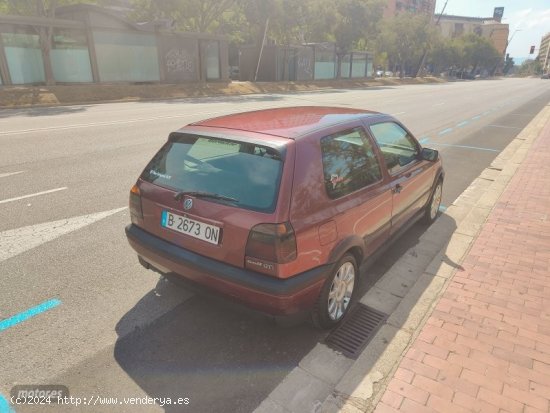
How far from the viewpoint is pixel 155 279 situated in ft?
12.4

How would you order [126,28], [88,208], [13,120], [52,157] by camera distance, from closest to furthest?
[88,208], [52,157], [13,120], [126,28]

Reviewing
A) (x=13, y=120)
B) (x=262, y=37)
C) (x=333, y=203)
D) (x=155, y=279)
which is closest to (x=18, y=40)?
(x=13, y=120)

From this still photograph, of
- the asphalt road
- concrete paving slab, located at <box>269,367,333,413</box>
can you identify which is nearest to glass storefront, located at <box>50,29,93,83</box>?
the asphalt road

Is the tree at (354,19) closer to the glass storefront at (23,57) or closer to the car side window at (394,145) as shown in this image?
the glass storefront at (23,57)

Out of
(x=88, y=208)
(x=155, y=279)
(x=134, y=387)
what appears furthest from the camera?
(x=88, y=208)

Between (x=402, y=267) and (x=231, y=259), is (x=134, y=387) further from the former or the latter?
(x=402, y=267)

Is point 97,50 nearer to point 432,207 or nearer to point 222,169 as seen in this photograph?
point 432,207

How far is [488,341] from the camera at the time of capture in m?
3.00

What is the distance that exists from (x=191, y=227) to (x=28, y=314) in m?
1.60

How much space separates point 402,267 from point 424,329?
115 cm

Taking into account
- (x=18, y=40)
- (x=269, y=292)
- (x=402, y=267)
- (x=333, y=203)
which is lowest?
(x=402, y=267)

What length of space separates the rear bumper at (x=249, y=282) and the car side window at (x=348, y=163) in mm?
680

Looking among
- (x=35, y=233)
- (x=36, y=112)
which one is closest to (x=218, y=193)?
(x=35, y=233)

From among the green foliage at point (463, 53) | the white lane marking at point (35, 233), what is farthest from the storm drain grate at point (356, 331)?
the green foliage at point (463, 53)
